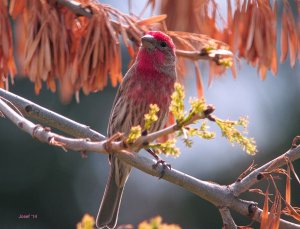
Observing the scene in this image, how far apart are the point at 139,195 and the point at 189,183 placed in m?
9.23

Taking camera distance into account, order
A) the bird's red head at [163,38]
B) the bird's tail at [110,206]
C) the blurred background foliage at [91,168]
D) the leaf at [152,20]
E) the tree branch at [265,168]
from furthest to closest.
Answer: the blurred background foliage at [91,168], the bird's tail at [110,206], the bird's red head at [163,38], the leaf at [152,20], the tree branch at [265,168]

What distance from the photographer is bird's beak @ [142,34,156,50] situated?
5.38 meters

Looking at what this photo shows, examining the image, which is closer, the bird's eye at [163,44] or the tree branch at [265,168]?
the tree branch at [265,168]

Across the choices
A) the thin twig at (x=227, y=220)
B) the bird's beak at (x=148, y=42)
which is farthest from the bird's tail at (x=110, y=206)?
the thin twig at (x=227, y=220)

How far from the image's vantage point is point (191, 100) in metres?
2.78

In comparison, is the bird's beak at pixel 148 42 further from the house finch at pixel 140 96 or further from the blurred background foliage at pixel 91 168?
the blurred background foliage at pixel 91 168

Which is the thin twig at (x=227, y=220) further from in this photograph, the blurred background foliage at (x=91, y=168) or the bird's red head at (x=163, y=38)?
the blurred background foliage at (x=91, y=168)

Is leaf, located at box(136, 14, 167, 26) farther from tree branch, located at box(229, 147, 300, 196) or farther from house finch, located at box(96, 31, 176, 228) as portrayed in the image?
tree branch, located at box(229, 147, 300, 196)

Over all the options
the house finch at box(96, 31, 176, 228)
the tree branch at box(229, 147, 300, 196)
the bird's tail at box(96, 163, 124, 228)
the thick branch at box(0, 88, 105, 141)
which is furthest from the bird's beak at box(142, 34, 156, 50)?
the tree branch at box(229, 147, 300, 196)

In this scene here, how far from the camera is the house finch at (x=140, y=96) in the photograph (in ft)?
18.8

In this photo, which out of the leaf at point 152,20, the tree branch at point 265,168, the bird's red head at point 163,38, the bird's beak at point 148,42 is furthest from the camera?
the bird's red head at point 163,38

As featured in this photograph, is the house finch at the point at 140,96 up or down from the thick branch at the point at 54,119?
down

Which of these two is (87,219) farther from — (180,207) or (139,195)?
(139,195)

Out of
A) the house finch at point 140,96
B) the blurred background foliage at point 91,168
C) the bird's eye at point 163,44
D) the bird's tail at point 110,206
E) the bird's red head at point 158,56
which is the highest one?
the bird's eye at point 163,44
